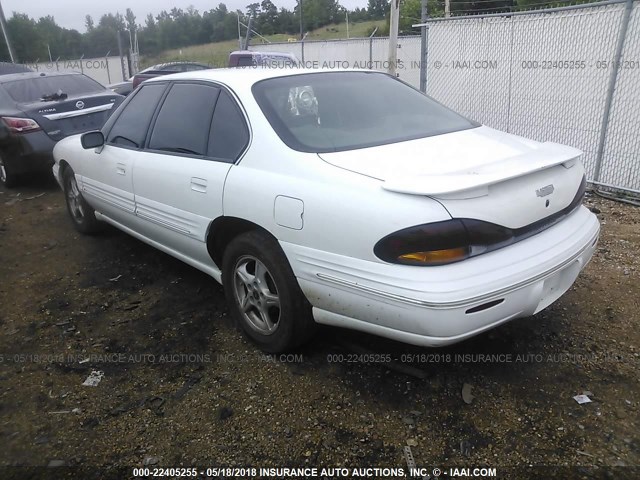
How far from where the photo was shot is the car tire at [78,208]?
5.05m

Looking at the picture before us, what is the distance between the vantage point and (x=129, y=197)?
392 cm

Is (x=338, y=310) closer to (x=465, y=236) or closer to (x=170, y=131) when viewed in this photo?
(x=465, y=236)

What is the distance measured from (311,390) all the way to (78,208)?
3.60 m

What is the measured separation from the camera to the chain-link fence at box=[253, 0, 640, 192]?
584 centimetres

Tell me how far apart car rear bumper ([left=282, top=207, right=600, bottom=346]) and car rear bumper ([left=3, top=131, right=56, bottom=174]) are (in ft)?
17.9

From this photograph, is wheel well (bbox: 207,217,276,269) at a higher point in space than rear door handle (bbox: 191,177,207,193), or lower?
lower

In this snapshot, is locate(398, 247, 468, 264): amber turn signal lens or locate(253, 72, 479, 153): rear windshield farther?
locate(253, 72, 479, 153): rear windshield

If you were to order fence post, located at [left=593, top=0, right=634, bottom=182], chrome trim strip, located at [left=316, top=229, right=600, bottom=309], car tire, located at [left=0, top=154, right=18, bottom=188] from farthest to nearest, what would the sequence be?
car tire, located at [left=0, top=154, right=18, bottom=188], fence post, located at [left=593, top=0, right=634, bottom=182], chrome trim strip, located at [left=316, top=229, right=600, bottom=309]

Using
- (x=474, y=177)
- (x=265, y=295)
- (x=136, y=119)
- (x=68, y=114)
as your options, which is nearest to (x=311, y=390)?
(x=265, y=295)

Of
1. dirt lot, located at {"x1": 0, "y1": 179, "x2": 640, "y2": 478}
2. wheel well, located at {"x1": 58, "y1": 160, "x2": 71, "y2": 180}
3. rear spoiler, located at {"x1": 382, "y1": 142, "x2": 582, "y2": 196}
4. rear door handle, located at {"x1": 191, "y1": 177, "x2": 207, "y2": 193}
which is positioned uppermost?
rear spoiler, located at {"x1": 382, "y1": 142, "x2": 582, "y2": 196}

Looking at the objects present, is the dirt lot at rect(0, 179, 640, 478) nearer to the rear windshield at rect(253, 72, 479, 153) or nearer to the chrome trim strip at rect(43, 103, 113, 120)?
the rear windshield at rect(253, 72, 479, 153)

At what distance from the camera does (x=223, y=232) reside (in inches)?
123

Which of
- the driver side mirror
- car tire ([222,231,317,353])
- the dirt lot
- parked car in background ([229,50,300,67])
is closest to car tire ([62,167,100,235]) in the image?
the driver side mirror

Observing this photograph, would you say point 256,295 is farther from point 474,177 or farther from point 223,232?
point 474,177
